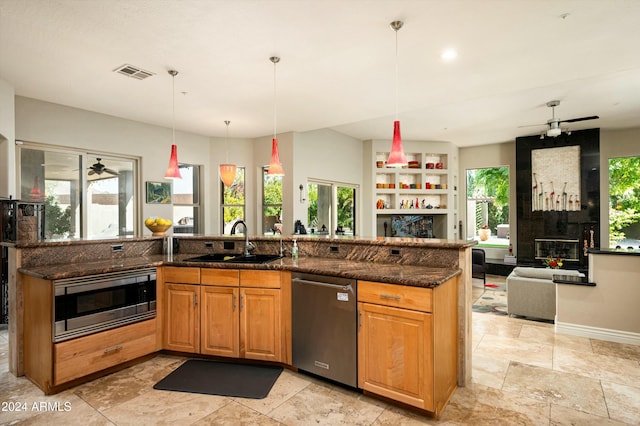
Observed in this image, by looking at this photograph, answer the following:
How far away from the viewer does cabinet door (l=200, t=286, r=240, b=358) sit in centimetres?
295

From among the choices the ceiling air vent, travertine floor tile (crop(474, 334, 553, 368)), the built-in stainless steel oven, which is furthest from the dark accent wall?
the built-in stainless steel oven

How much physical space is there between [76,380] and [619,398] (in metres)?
4.00

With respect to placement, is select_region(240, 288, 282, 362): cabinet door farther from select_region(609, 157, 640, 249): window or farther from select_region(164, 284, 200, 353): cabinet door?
select_region(609, 157, 640, 249): window

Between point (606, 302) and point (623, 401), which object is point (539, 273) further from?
point (623, 401)

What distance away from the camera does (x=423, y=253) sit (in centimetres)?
279

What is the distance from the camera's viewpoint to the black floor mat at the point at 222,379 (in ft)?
8.41

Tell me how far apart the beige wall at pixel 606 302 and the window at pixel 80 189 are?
6.11 meters

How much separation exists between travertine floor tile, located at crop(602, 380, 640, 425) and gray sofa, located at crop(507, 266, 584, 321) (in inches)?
64.1

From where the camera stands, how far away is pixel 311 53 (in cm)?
310

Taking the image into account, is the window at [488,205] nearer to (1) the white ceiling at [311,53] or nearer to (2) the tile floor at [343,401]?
(1) the white ceiling at [311,53]

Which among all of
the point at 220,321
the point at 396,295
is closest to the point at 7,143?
the point at 220,321

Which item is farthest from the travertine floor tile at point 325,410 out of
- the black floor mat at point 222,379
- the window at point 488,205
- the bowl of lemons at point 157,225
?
the window at point 488,205

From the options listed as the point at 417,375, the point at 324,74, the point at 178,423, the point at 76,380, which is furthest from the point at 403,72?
the point at 76,380

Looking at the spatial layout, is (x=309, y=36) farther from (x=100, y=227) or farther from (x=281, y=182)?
(x=100, y=227)
